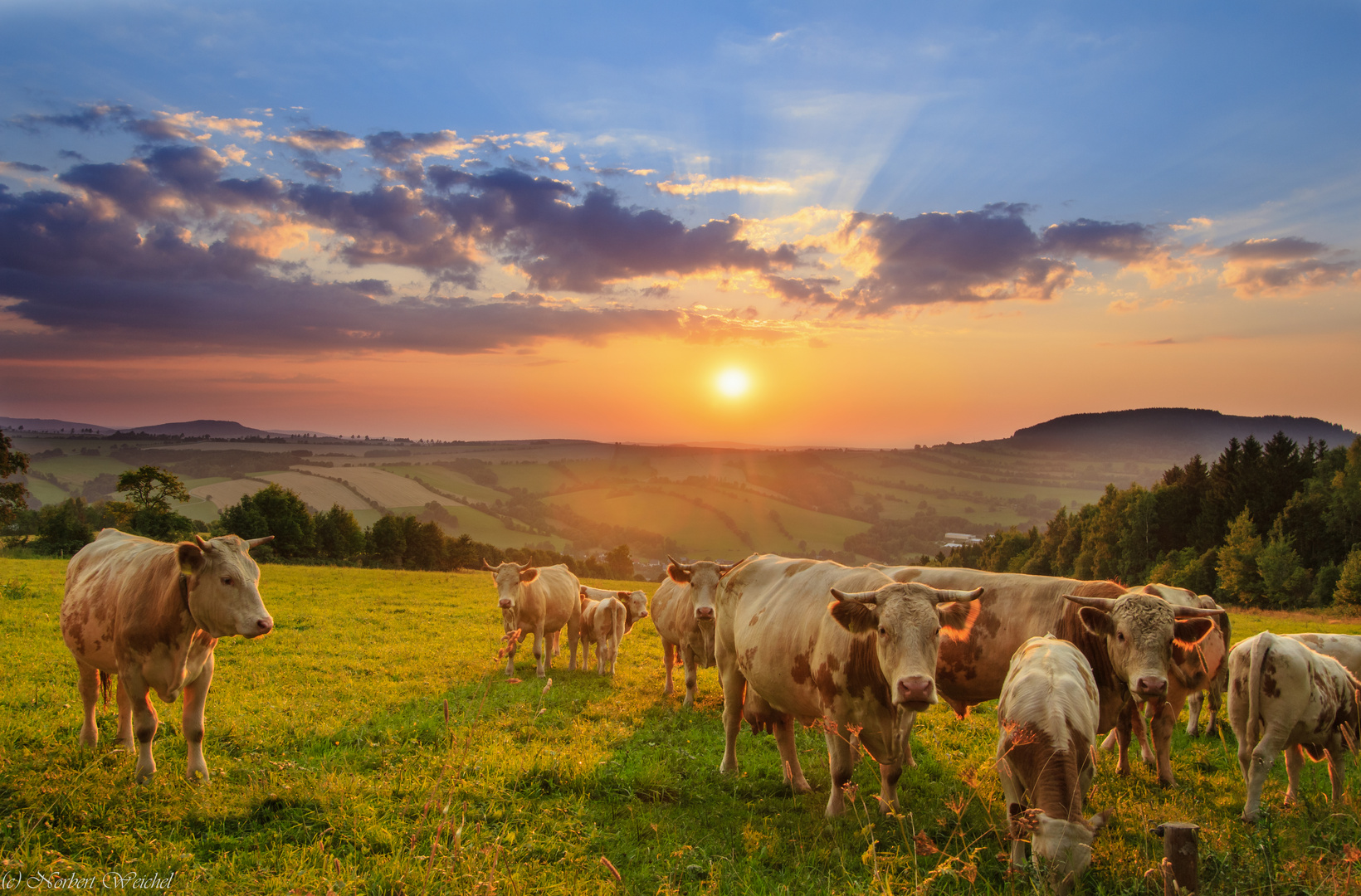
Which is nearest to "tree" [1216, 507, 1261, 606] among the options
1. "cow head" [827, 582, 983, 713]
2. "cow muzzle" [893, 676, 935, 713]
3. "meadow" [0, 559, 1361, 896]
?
"meadow" [0, 559, 1361, 896]

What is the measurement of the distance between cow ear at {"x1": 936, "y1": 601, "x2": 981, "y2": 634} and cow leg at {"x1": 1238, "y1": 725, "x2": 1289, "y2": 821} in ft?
12.4

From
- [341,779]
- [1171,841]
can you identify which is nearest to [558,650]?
[341,779]

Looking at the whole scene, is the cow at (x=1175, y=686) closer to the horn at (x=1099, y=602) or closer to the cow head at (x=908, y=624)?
the horn at (x=1099, y=602)

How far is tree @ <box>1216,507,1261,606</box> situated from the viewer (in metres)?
60.5

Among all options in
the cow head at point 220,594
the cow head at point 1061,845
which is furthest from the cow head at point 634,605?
the cow head at point 1061,845

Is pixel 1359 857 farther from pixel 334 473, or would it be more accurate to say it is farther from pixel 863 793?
pixel 334 473

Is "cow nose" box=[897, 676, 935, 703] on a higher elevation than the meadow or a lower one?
higher

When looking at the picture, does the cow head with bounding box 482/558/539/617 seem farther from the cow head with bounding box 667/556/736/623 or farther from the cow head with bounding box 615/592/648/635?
the cow head with bounding box 667/556/736/623

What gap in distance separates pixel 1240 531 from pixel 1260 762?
71.7 metres

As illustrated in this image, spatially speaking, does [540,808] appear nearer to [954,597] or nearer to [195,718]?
[195,718]

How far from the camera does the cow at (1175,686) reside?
823 centimetres

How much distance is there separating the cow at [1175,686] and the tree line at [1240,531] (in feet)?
143

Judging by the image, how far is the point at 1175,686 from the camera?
343 inches

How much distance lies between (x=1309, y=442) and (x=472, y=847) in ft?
338
